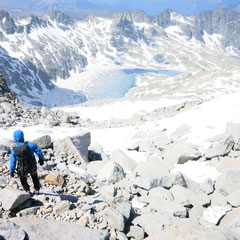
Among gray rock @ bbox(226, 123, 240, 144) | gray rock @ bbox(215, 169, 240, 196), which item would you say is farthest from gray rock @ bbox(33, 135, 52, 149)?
gray rock @ bbox(226, 123, 240, 144)

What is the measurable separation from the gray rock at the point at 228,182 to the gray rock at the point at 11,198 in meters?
9.40

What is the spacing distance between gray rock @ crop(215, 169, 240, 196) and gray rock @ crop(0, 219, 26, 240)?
9.58 m

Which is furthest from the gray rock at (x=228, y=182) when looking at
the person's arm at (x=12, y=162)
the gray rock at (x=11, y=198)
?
the person's arm at (x=12, y=162)

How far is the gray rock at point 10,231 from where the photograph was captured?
18.7 feet

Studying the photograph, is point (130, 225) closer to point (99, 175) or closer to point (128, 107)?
point (99, 175)

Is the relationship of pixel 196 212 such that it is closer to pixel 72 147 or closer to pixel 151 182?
pixel 151 182

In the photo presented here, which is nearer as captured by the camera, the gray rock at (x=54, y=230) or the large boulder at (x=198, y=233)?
the large boulder at (x=198, y=233)

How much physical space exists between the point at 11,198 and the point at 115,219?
347 centimetres

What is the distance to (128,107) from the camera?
179 ft

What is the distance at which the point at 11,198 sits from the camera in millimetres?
6867

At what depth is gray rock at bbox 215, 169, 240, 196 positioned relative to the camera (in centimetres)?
1130

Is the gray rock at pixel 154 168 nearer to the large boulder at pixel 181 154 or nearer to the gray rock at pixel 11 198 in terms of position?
the large boulder at pixel 181 154

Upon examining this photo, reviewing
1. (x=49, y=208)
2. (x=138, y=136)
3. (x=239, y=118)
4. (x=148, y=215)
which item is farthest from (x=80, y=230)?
(x=239, y=118)

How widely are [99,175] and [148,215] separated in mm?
4673
